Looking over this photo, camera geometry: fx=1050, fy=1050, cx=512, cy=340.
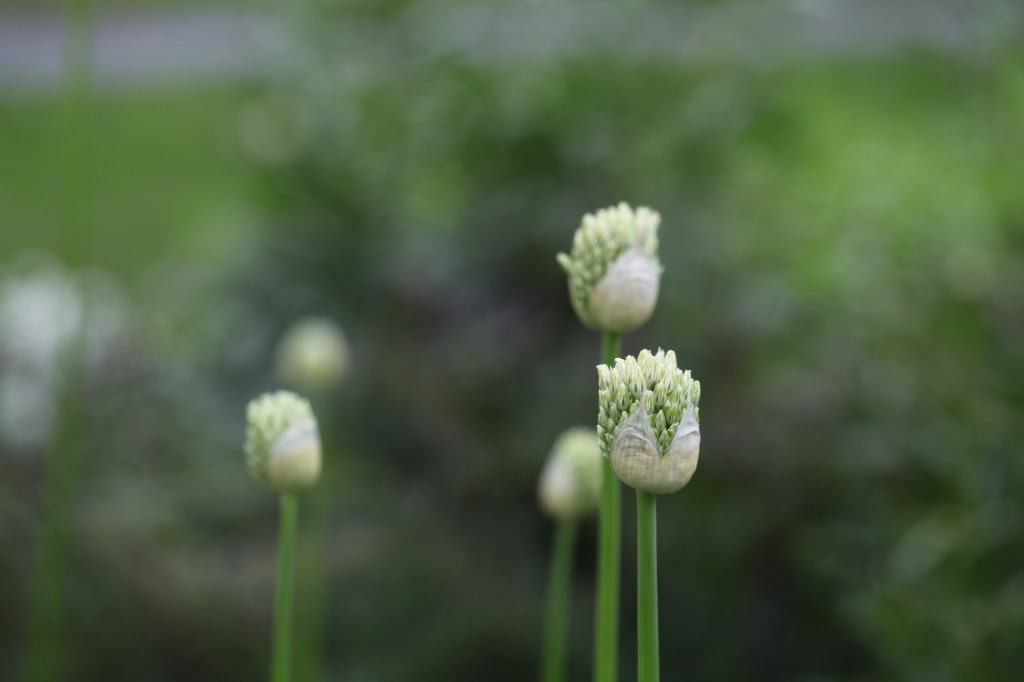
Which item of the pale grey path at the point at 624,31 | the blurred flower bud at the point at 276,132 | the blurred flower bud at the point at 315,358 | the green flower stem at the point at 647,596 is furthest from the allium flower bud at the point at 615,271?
the blurred flower bud at the point at 276,132

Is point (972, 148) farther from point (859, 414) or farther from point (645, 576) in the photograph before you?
point (645, 576)

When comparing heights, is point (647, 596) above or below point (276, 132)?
below

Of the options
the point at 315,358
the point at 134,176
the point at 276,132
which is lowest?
the point at 315,358

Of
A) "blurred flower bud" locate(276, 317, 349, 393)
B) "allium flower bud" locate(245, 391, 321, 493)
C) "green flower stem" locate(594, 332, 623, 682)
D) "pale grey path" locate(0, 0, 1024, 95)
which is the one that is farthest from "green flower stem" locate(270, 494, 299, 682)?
"pale grey path" locate(0, 0, 1024, 95)

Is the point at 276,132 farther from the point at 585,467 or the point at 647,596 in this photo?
the point at 647,596

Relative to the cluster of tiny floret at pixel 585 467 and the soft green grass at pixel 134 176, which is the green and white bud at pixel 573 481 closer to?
the cluster of tiny floret at pixel 585 467

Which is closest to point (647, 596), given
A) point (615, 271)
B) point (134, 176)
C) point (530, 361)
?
point (615, 271)

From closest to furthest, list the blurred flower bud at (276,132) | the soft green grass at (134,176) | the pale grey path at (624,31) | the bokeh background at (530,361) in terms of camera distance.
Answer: the bokeh background at (530,361), the pale grey path at (624,31), the blurred flower bud at (276,132), the soft green grass at (134,176)

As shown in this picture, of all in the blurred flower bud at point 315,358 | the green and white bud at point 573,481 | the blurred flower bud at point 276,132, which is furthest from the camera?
the blurred flower bud at point 276,132
